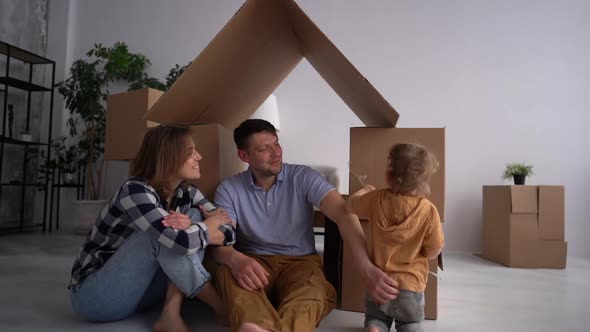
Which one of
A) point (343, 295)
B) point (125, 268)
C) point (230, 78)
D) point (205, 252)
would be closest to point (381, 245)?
point (343, 295)

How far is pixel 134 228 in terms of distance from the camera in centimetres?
108

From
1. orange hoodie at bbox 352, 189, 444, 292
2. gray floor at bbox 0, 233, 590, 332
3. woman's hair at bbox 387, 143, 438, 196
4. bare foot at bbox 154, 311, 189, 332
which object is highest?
woman's hair at bbox 387, 143, 438, 196

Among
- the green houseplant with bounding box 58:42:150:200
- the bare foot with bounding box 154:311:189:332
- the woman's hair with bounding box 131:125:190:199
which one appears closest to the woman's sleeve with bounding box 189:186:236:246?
the woman's hair with bounding box 131:125:190:199

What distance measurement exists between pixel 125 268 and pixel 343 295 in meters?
0.66

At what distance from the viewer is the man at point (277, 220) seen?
3.60 ft

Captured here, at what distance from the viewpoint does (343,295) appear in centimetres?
132

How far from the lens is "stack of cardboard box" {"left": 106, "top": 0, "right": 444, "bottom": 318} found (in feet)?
4.01

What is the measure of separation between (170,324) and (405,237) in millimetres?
624

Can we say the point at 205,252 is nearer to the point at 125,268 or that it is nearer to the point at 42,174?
the point at 125,268

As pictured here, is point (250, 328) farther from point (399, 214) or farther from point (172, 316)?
point (399, 214)

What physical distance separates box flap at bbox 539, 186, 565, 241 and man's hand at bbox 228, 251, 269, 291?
2018 mm

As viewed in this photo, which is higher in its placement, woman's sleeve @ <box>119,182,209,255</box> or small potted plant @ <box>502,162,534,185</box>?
small potted plant @ <box>502,162,534,185</box>

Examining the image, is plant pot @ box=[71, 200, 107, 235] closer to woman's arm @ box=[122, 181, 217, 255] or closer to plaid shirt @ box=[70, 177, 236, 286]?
plaid shirt @ box=[70, 177, 236, 286]

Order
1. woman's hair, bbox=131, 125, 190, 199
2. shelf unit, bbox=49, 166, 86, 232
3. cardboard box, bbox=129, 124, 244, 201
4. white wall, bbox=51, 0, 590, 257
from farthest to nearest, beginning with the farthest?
shelf unit, bbox=49, 166, 86, 232 → white wall, bbox=51, 0, 590, 257 → cardboard box, bbox=129, 124, 244, 201 → woman's hair, bbox=131, 125, 190, 199
